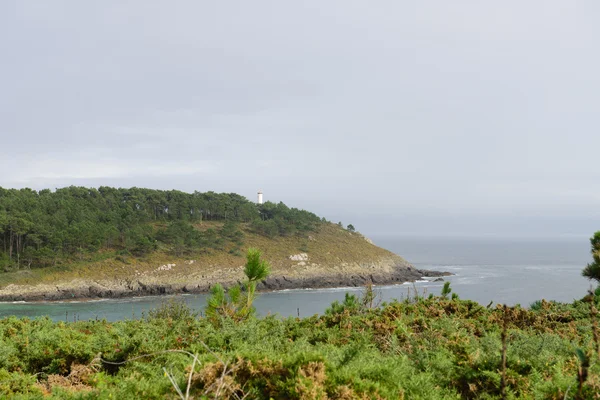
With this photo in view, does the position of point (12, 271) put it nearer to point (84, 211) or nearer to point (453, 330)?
point (84, 211)

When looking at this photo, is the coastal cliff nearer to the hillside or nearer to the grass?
the grass

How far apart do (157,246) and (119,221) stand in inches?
315

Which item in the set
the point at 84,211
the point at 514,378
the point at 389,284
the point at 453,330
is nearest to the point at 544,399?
the point at 514,378

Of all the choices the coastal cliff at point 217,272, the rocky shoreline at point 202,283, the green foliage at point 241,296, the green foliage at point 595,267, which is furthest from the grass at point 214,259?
the green foliage at point 595,267

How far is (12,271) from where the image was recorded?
52.7 metres

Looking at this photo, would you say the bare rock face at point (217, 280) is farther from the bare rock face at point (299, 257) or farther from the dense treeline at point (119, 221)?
the dense treeline at point (119, 221)

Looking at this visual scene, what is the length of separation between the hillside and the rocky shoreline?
129 mm

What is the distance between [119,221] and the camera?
6738 centimetres

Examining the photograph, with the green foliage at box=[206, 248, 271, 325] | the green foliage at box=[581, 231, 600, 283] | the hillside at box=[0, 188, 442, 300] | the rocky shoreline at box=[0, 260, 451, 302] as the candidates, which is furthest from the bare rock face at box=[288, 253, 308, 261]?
the green foliage at box=[206, 248, 271, 325]

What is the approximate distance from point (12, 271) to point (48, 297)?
283 inches

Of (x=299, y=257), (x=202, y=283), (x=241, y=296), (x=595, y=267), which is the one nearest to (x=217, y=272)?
(x=202, y=283)

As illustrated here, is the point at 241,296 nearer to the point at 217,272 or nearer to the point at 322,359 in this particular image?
the point at 322,359

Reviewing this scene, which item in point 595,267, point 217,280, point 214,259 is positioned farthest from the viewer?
point 214,259

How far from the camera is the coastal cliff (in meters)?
51.8
